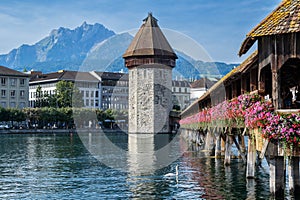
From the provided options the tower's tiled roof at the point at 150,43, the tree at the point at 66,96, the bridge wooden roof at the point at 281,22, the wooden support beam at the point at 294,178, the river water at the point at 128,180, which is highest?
the tower's tiled roof at the point at 150,43

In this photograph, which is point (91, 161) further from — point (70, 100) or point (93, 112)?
point (70, 100)

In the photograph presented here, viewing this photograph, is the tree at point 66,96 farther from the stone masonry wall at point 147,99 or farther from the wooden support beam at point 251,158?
the wooden support beam at point 251,158

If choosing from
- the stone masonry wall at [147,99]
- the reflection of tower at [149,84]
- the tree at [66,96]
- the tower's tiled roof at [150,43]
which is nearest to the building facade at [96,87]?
the tree at [66,96]

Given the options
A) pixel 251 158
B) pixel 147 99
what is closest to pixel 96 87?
pixel 147 99

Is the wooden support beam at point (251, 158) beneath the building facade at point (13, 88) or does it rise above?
beneath

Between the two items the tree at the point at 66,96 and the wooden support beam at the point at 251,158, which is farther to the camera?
the tree at the point at 66,96

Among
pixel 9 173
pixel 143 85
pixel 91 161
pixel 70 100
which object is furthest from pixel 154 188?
A: pixel 70 100

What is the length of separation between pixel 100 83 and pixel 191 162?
83107mm

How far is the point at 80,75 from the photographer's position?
10294 centimetres

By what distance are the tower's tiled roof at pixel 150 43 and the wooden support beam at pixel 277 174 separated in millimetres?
52897

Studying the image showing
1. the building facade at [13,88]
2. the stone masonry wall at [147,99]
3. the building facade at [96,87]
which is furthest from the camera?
the building facade at [96,87]

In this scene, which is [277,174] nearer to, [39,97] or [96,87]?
[39,97]

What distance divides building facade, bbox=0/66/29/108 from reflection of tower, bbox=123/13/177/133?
26.9m

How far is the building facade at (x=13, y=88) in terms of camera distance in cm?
8394
